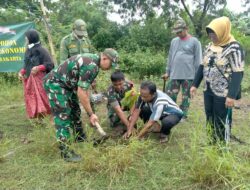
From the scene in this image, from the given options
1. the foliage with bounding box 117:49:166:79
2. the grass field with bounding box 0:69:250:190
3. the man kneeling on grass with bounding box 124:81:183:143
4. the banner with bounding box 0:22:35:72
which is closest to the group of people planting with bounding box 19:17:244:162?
the man kneeling on grass with bounding box 124:81:183:143

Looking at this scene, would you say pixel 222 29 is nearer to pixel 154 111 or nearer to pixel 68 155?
pixel 154 111

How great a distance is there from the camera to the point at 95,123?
11.4ft

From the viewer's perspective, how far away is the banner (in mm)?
7805

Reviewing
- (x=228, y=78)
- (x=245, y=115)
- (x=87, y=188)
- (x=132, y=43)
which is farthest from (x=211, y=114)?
(x=132, y=43)

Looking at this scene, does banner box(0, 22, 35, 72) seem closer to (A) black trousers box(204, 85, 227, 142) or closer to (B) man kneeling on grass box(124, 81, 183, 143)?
(B) man kneeling on grass box(124, 81, 183, 143)

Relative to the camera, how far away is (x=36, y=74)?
5.07 m

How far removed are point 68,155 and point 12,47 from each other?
15.7ft

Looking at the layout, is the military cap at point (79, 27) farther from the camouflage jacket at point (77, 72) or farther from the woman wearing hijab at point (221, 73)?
the woman wearing hijab at point (221, 73)

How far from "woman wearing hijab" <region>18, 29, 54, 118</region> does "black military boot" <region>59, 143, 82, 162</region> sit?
1.34 metres

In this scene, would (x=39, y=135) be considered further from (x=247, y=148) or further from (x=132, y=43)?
(x=132, y=43)

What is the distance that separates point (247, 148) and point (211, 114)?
67 cm

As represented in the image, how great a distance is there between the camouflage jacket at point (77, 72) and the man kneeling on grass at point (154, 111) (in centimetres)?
93

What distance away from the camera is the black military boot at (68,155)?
3731 mm

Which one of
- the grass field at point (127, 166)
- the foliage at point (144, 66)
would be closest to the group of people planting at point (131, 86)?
the grass field at point (127, 166)
